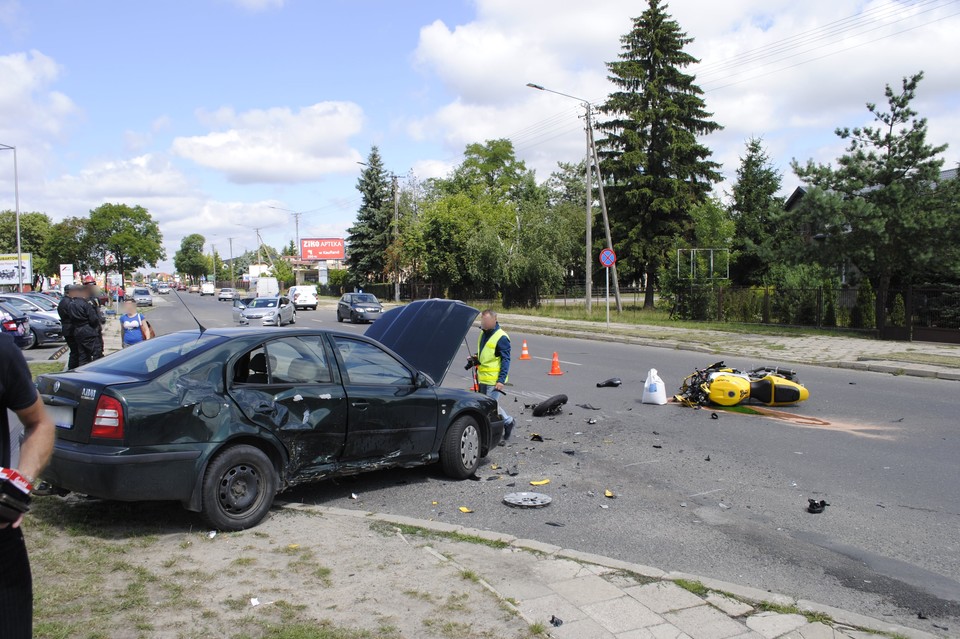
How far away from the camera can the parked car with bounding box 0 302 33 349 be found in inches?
719

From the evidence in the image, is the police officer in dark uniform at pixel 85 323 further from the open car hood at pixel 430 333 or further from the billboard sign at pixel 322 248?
the billboard sign at pixel 322 248

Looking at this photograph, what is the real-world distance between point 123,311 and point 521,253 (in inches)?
1266

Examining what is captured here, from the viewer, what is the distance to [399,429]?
6262 mm

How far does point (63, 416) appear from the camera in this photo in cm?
493

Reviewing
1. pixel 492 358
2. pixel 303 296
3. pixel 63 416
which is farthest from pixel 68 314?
pixel 303 296

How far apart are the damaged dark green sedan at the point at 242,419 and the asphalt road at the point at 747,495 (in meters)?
0.56

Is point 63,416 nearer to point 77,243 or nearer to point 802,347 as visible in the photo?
point 802,347

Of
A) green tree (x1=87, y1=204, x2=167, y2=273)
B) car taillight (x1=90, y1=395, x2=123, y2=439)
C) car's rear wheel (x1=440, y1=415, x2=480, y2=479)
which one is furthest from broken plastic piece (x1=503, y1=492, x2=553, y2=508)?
green tree (x1=87, y1=204, x2=167, y2=273)

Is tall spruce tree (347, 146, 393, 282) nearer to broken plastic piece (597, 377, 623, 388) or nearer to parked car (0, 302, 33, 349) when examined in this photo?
parked car (0, 302, 33, 349)

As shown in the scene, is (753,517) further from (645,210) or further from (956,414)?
(645,210)

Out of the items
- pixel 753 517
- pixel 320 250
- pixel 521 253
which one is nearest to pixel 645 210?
pixel 521 253

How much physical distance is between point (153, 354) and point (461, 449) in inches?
110

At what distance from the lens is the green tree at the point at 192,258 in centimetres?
15675

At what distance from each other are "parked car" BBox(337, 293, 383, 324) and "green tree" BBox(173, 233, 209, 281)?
125m
